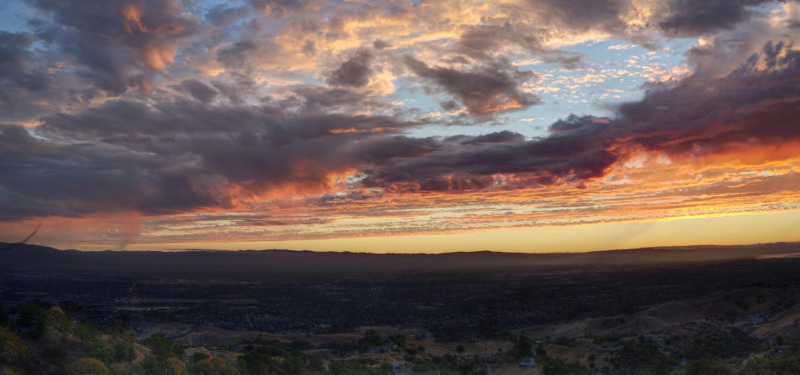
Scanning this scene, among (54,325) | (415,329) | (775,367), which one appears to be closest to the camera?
(54,325)

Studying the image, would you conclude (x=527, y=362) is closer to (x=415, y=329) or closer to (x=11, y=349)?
(x=415, y=329)

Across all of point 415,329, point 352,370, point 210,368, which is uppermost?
point 210,368

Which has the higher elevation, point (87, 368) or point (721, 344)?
point (87, 368)

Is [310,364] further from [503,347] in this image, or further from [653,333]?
[653,333]

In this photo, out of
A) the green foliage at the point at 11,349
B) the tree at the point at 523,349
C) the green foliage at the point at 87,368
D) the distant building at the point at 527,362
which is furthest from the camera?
the tree at the point at 523,349

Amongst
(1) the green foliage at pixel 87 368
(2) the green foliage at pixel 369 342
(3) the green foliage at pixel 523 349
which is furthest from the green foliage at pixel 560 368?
(1) the green foliage at pixel 87 368

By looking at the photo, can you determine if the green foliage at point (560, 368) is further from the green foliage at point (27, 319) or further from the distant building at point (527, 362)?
the green foliage at point (27, 319)

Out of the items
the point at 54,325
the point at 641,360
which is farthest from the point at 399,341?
the point at 54,325

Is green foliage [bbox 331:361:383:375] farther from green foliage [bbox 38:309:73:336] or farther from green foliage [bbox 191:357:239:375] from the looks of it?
green foliage [bbox 38:309:73:336]
